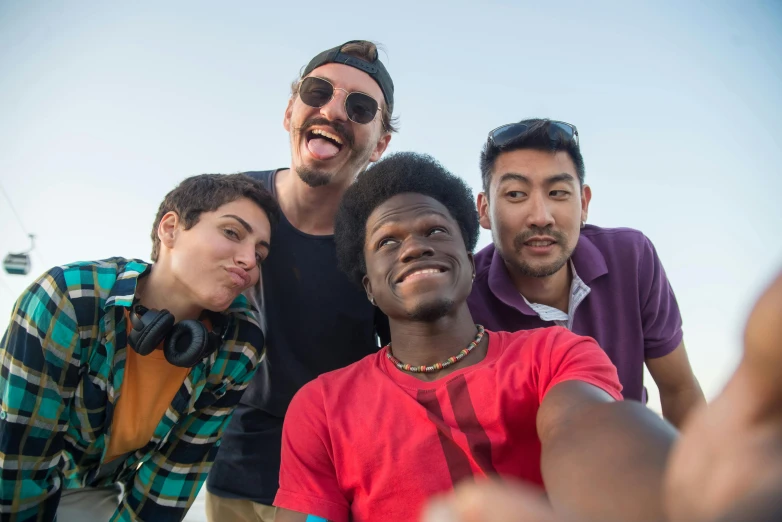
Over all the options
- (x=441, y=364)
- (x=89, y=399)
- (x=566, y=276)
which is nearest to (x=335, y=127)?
(x=566, y=276)

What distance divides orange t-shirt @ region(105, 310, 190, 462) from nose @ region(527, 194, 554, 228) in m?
2.04

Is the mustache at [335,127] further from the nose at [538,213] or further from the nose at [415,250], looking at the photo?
the nose at [415,250]

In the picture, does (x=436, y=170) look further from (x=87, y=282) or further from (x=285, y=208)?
(x=87, y=282)

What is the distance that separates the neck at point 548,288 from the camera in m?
3.18

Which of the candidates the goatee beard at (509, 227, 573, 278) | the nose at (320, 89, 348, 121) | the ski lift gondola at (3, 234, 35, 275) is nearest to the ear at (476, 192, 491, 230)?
the goatee beard at (509, 227, 573, 278)

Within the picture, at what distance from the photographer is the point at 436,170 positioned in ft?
10.2

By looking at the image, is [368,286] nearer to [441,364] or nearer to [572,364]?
[441,364]

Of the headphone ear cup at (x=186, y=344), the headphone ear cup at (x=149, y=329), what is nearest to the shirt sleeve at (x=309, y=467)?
the headphone ear cup at (x=186, y=344)

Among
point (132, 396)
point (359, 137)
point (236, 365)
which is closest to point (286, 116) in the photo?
point (359, 137)

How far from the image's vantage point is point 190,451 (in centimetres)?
291

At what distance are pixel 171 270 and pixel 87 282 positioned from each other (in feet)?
1.32

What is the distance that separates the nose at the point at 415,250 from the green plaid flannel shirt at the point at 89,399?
1.08 meters

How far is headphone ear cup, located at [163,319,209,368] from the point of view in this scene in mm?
2557

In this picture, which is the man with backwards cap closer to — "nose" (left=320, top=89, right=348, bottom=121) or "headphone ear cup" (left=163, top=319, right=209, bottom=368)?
"nose" (left=320, top=89, right=348, bottom=121)
